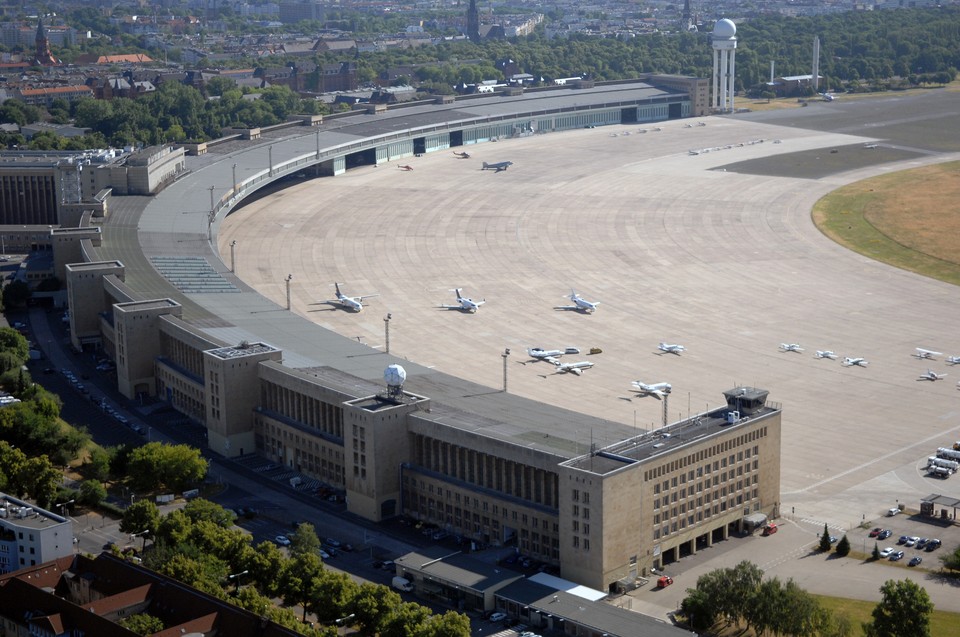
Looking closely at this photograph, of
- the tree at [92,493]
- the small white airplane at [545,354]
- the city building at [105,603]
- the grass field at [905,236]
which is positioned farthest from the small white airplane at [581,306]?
the city building at [105,603]

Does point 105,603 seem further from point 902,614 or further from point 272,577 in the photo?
point 902,614

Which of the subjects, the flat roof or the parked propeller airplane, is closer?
the flat roof

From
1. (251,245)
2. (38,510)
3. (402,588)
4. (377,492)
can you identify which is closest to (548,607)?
(402,588)

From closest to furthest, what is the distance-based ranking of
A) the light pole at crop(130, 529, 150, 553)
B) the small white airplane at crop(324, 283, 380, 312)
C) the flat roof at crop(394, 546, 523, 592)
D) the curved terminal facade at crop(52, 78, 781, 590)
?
the flat roof at crop(394, 546, 523, 592)
the curved terminal facade at crop(52, 78, 781, 590)
the light pole at crop(130, 529, 150, 553)
the small white airplane at crop(324, 283, 380, 312)

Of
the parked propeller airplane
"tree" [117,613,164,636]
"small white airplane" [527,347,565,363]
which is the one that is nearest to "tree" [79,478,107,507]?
"tree" [117,613,164,636]

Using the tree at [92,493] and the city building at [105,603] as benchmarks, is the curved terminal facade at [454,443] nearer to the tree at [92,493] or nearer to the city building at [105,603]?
the tree at [92,493]

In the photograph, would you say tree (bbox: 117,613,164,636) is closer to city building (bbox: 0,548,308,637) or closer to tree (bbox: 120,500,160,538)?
city building (bbox: 0,548,308,637)

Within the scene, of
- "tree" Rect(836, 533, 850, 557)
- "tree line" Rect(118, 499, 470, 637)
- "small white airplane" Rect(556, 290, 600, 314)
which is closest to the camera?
"tree line" Rect(118, 499, 470, 637)
